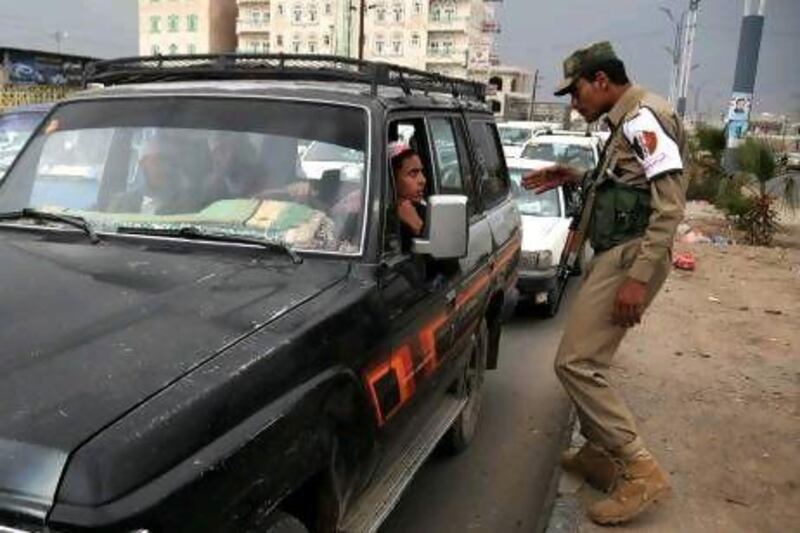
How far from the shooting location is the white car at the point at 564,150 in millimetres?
13977

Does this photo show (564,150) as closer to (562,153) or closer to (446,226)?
(562,153)

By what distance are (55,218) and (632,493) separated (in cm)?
279

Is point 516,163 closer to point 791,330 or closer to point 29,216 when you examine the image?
point 791,330

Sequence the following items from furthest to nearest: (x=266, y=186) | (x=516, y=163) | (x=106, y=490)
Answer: (x=516, y=163)
(x=266, y=186)
(x=106, y=490)

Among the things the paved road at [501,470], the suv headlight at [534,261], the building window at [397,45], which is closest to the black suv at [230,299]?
the paved road at [501,470]

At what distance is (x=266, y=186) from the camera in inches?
131

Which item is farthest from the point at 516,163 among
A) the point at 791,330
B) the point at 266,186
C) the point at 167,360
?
the point at 167,360

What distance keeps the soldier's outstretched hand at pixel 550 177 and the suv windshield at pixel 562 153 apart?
9.24 m

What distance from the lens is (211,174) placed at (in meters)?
3.33

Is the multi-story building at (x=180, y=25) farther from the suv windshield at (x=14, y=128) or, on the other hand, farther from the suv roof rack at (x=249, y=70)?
the suv roof rack at (x=249, y=70)

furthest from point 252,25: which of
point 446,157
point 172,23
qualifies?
point 446,157

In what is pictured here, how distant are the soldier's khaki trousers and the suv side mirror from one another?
96 centimetres

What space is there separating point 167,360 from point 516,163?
9.48 m

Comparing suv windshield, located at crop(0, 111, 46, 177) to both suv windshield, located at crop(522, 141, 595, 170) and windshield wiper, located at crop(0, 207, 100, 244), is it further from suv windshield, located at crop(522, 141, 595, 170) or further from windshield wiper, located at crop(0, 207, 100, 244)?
suv windshield, located at crop(522, 141, 595, 170)
